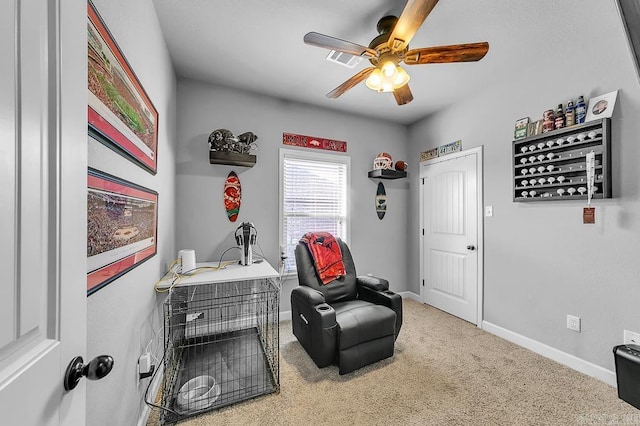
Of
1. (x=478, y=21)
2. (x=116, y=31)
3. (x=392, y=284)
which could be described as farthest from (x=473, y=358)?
(x=116, y=31)

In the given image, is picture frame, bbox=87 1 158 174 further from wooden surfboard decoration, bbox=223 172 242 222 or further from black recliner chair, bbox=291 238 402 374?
black recliner chair, bbox=291 238 402 374

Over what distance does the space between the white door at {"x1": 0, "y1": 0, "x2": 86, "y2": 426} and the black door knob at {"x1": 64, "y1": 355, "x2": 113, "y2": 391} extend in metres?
0.02

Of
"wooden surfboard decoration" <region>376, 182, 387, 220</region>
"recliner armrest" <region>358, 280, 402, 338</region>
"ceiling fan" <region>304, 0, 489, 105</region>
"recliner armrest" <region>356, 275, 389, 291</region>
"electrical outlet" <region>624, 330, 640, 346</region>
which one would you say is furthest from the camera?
"wooden surfboard decoration" <region>376, 182, 387, 220</region>

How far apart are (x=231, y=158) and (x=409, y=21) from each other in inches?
77.8

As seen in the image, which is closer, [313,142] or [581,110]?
[581,110]

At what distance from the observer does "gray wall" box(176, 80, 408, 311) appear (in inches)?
109

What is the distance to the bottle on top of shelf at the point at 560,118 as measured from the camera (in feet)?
7.32

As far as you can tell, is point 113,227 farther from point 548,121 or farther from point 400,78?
point 548,121

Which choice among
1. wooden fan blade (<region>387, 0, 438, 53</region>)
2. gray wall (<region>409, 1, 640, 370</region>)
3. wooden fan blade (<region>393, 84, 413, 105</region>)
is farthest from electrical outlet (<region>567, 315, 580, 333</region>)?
wooden fan blade (<region>387, 0, 438, 53</region>)

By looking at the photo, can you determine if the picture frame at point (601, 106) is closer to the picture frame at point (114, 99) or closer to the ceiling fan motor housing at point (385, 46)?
the ceiling fan motor housing at point (385, 46)

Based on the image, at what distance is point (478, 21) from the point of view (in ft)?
6.23

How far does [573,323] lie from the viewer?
2174 mm

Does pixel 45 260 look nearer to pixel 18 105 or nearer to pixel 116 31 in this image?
pixel 18 105

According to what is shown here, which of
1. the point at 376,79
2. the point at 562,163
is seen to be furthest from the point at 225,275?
the point at 562,163
